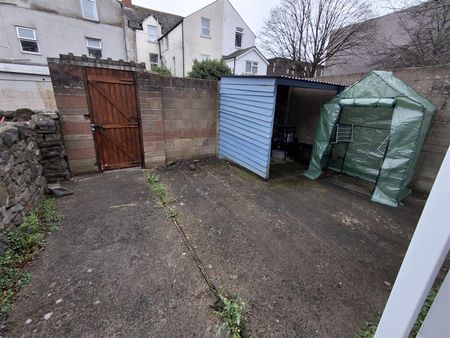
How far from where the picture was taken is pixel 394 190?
350 centimetres

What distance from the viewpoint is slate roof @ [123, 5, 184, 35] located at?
13133mm

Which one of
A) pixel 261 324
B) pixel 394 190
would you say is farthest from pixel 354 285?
pixel 394 190

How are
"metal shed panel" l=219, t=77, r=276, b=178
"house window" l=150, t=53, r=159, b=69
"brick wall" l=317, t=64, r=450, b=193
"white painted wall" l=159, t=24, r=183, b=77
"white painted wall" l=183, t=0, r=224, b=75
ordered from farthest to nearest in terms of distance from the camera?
"house window" l=150, t=53, r=159, b=69, "white painted wall" l=159, t=24, r=183, b=77, "white painted wall" l=183, t=0, r=224, b=75, "metal shed panel" l=219, t=77, r=276, b=178, "brick wall" l=317, t=64, r=450, b=193

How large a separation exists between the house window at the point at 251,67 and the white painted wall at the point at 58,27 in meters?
7.91

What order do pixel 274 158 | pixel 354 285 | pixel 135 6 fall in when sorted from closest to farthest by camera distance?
pixel 354 285 → pixel 274 158 → pixel 135 6

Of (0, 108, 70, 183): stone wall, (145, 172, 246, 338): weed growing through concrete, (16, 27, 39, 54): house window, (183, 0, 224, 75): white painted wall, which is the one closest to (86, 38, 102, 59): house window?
(16, 27, 39, 54): house window

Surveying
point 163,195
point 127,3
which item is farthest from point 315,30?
point 127,3

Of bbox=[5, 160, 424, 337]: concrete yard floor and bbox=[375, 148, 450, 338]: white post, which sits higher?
bbox=[375, 148, 450, 338]: white post

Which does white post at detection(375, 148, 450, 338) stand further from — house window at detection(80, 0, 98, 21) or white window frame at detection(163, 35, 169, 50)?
white window frame at detection(163, 35, 169, 50)

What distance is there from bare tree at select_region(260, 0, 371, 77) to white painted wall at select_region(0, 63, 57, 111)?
32.9ft

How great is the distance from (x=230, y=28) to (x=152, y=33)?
19.0 feet

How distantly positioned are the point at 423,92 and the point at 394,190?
6.57ft

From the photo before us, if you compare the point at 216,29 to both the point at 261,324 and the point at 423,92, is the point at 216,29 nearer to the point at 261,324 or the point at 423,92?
the point at 423,92

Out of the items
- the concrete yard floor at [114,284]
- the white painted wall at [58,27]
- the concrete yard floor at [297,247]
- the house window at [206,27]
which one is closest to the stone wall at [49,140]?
the concrete yard floor at [114,284]
